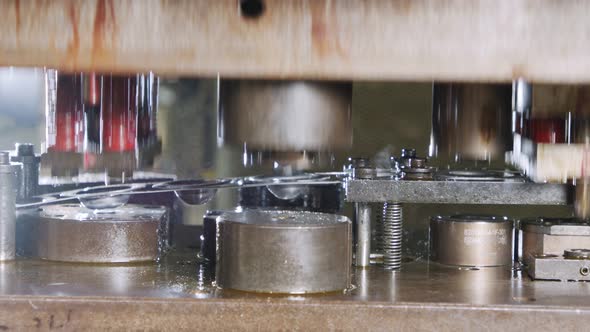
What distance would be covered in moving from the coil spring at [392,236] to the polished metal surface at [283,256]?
0.27m

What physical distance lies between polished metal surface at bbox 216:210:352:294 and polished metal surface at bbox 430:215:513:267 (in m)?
0.38

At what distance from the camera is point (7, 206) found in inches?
67.0

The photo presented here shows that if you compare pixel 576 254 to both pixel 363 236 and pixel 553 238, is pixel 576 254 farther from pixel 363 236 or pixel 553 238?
pixel 363 236

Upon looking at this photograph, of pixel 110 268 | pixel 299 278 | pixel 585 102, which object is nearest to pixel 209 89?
pixel 110 268

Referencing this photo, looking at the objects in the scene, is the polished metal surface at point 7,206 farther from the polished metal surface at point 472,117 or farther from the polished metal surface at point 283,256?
the polished metal surface at point 472,117

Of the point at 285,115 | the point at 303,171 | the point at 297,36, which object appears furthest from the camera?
the point at 303,171

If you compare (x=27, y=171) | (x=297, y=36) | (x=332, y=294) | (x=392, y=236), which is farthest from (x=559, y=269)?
(x=27, y=171)

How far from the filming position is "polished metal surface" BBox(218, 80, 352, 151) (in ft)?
4.12

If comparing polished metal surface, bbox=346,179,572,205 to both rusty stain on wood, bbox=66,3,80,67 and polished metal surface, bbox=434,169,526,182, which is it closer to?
polished metal surface, bbox=434,169,526,182

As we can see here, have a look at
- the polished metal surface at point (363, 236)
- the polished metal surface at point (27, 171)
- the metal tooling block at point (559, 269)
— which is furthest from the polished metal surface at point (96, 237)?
the metal tooling block at point (559, 269)

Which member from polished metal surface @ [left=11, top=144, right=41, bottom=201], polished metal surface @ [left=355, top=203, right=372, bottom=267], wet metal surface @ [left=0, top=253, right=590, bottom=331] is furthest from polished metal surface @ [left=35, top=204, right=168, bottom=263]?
polished metal surface @ [left=355, top=203, right=372, bottom=267]

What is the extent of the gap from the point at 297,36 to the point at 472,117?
0.57 meters

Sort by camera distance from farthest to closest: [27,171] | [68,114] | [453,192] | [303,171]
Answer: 1. [303,171]
2. [27,171]
3. [453,192]
4. [68,114]

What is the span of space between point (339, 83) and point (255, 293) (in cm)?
37
